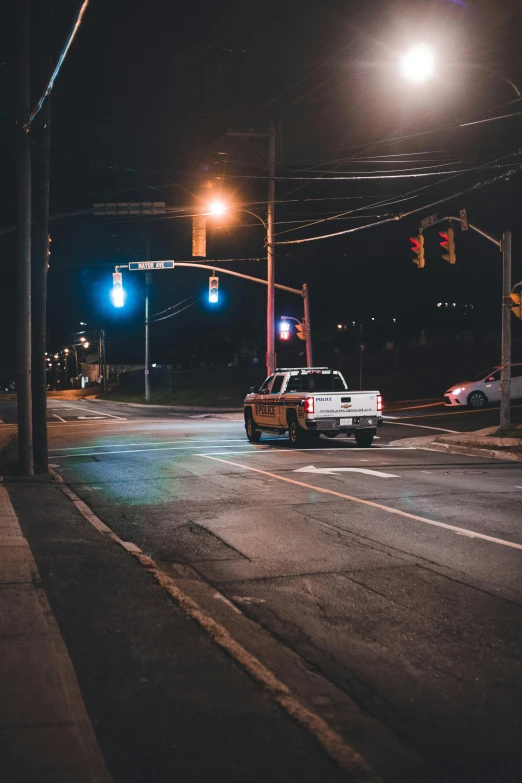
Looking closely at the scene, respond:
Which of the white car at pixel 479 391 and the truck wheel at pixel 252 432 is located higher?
the white car at pixel 479 391

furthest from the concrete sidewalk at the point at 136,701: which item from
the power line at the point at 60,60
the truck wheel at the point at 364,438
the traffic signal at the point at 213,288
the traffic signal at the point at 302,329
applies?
the traffic signal at the point at 302,329

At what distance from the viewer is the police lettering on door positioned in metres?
22.2

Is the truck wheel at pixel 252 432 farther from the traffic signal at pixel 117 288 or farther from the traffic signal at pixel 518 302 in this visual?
the traffic signal at pixel 117 288

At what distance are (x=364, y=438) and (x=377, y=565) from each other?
13.5 metres

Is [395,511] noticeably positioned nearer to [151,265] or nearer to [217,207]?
[217,207]

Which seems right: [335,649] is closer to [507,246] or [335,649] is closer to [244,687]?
[244,687]

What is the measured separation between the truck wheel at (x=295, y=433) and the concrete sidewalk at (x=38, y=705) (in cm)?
1431

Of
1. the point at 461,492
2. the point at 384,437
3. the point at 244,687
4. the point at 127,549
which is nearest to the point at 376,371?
the point at 384,437

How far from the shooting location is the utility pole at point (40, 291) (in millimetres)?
14617

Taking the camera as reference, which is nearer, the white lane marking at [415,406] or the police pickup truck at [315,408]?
the police pickup truck at [315,408]

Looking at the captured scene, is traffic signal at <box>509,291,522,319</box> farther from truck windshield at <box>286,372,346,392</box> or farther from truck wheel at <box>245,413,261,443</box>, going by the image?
truck wheel at <box>245,413,261,443</box>

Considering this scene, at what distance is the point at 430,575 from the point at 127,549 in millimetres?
3255

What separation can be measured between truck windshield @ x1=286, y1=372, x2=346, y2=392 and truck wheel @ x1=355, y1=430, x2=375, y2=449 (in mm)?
1631

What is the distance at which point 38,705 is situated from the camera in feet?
13.8
